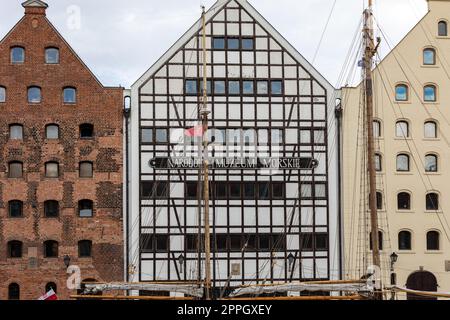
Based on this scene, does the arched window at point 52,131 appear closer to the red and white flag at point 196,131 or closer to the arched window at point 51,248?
the arched window at point 51,248

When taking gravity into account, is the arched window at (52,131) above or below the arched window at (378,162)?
above

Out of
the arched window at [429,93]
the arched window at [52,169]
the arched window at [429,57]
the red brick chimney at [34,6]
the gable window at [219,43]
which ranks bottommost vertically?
the arched window at [52,169]

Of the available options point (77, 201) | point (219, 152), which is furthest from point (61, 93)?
point (219, 152)

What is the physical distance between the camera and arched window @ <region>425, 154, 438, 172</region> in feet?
117

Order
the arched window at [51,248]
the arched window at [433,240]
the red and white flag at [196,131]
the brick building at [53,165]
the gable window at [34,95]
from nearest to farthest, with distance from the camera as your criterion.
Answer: the red and white flag at [196,131] → the brick building at [53,165] → the arched window at [51,248] → the gable window at [34,95] → the arched window at [433,240]

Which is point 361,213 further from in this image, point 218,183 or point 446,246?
point 218,183

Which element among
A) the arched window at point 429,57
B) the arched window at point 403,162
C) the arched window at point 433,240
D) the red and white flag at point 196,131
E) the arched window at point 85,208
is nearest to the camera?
the red and white flag at point 196,131

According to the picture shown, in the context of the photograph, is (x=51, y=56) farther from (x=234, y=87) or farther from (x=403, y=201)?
(x=403, y=201)

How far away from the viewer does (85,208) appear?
1373 inches

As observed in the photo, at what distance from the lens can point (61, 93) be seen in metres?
35.3

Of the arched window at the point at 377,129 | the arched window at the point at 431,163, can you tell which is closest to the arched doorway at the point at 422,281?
the arched window at the point at 431,163

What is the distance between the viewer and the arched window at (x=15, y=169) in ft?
114

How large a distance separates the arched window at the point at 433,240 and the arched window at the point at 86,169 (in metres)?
15.6
